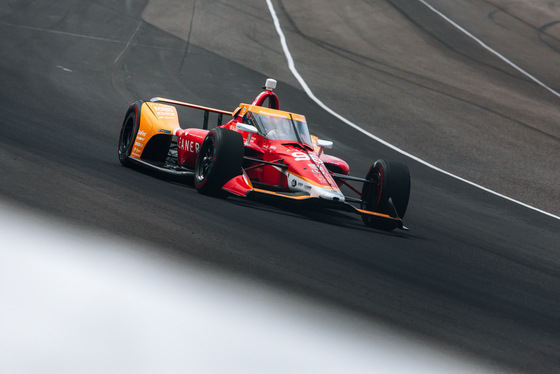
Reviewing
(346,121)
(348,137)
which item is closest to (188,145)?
(348,137)

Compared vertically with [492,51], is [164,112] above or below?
below

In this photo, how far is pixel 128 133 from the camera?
11031 millimetres

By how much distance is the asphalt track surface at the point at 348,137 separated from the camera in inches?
247

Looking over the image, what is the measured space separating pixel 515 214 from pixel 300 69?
11.0 m

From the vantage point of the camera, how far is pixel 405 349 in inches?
194

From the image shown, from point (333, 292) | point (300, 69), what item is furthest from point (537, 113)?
point (333, 292)

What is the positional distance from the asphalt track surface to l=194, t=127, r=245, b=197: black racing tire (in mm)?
350

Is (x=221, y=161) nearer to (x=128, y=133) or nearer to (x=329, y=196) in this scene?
(x=329, y=196)

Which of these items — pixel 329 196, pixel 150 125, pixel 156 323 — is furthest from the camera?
pixel 150 125

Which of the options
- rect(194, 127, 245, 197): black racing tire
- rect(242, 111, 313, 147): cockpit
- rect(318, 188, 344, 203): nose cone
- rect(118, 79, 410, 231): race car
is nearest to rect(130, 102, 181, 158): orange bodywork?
rect(118, 79, 410, 231): race car

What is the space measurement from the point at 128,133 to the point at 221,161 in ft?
9.24

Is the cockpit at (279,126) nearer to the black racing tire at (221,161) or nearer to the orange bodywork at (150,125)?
the black racing tire at (221,161)

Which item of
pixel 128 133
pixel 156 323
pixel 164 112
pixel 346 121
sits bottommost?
pixel 128 133

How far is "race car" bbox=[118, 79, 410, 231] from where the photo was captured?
8719 millimetres
